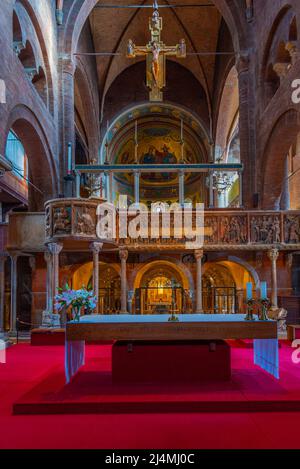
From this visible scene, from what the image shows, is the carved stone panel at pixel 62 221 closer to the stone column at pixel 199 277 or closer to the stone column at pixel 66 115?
the stone column at pixel 199 277

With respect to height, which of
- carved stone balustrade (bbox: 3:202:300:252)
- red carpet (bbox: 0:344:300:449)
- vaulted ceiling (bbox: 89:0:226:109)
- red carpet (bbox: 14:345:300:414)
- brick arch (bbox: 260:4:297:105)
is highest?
vaulted ceiling (bbox: 89:0:226:109)

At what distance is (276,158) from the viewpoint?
698 inches

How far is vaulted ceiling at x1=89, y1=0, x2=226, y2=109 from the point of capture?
2703 cm

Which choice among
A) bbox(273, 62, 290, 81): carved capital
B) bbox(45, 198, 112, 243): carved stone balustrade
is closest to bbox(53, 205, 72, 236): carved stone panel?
bbox(45, 198, 112, 243): carved stone balustrade

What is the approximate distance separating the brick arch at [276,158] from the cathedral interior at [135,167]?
4cm

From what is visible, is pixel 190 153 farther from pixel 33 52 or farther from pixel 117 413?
pixel 117 413

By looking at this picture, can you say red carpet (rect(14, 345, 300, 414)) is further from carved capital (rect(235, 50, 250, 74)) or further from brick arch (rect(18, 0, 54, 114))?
carved capital (rect(235, 50, 250, 74))

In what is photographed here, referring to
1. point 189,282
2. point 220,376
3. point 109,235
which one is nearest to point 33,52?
point 109,235

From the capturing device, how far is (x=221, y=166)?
63.9 feet

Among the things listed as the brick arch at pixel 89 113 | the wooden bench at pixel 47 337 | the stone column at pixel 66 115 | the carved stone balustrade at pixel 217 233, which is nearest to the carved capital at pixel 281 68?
the carved stone balustrade at pixel 217 233

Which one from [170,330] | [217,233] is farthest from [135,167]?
[170,330]

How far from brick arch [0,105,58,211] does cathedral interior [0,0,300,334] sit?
45 mm

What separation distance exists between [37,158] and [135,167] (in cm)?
405

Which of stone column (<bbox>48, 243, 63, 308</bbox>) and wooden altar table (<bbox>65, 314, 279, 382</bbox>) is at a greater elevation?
stone column (<bbox>48, 243, 63, 308</bbox>)
